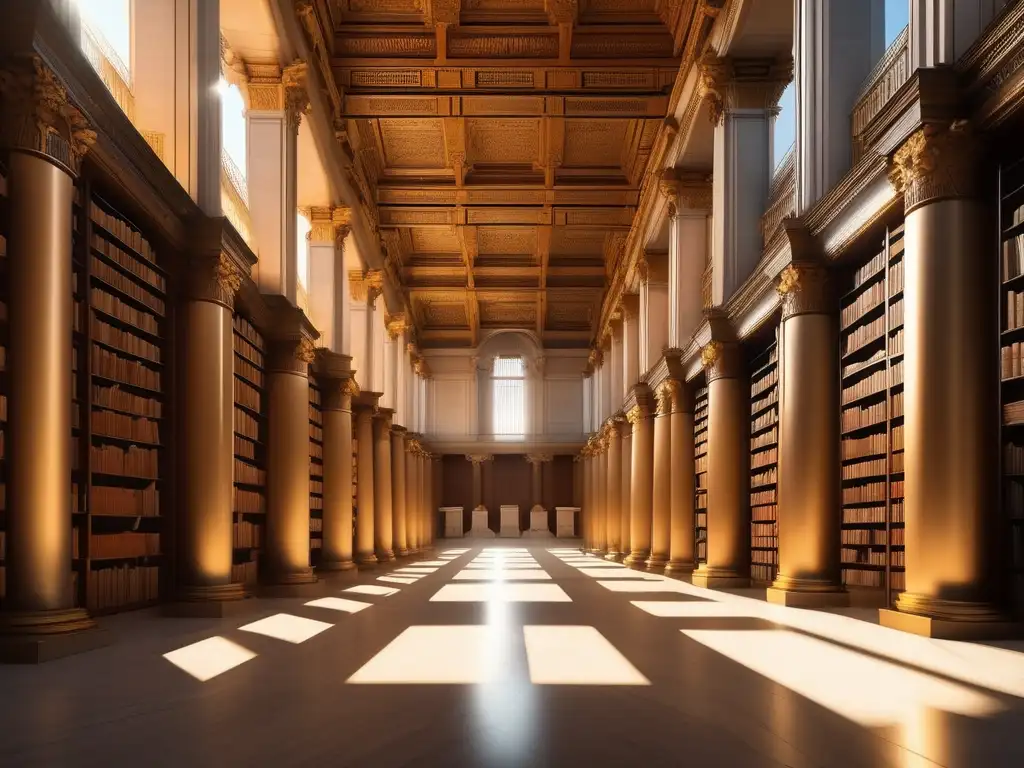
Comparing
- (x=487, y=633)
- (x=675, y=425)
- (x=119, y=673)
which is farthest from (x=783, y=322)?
(x=119, y=673)

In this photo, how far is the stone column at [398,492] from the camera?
2475 centimetres

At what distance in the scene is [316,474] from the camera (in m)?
16.2

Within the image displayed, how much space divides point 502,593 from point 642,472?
9.18 metres

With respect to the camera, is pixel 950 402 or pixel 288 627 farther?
pixel 288 627

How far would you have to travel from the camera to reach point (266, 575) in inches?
485

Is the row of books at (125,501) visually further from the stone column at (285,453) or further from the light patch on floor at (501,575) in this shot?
the light patch on floor at (501,575)

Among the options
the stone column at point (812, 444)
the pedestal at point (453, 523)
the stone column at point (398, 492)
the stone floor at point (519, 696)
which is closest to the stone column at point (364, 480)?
the stone column at point (398, 492)

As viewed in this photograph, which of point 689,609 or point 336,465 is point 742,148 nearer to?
point 689,609

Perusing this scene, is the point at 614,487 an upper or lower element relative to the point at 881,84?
lower

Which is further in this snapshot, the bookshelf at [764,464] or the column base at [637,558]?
the column base at [637,558]

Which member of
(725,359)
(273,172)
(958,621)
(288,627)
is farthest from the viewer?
(273,172)

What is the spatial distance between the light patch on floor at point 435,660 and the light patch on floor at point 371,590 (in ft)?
15.5

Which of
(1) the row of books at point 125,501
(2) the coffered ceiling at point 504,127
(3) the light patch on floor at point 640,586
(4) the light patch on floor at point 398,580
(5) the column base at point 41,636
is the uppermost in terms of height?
(2) the coffered ceiling at point 504,127

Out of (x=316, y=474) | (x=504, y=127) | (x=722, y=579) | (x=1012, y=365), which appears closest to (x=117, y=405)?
(x=1012, y=365)
